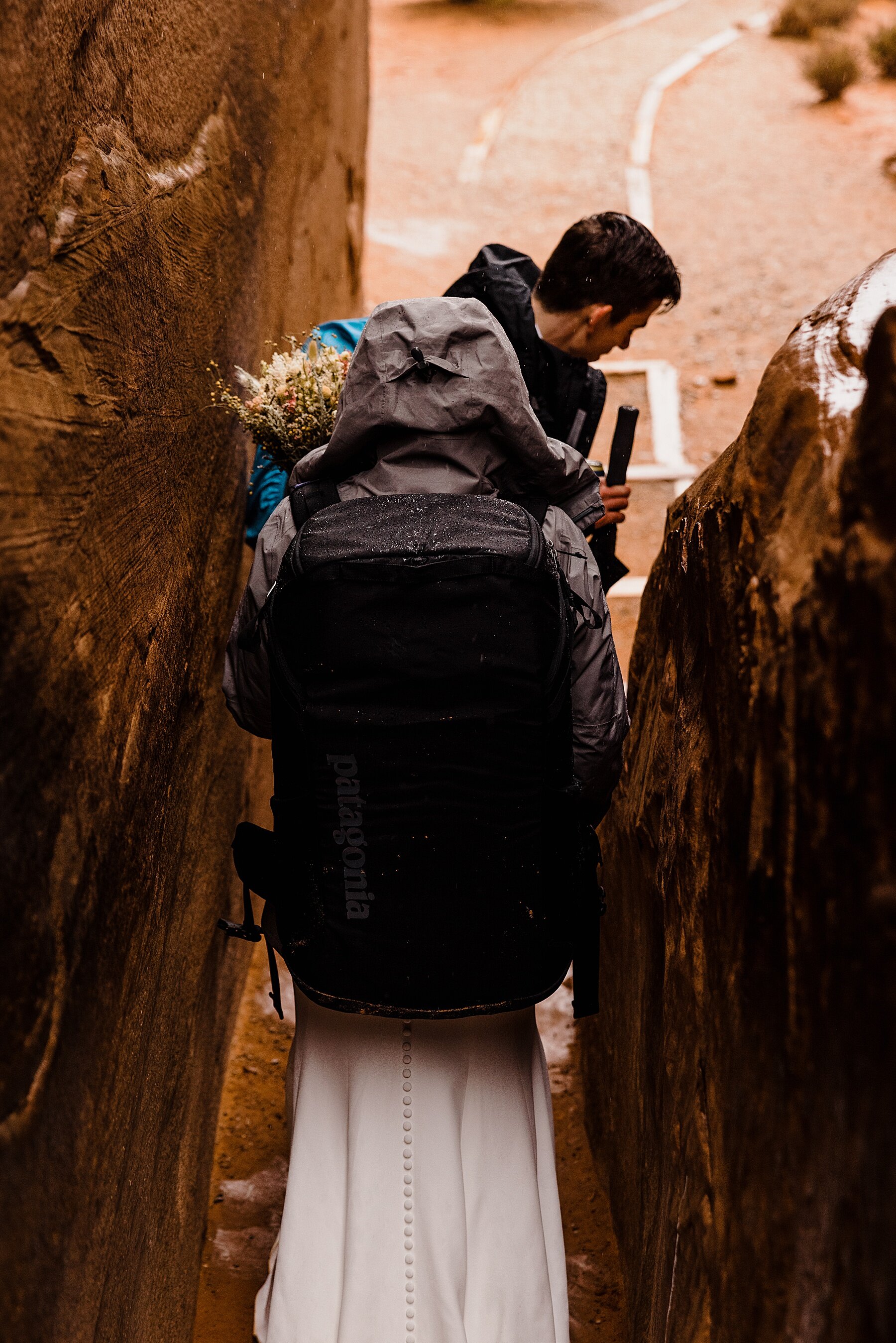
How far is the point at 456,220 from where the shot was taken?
992 cm

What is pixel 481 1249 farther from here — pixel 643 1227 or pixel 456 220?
pixel 456 220

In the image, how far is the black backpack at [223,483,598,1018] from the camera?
6.44 feet

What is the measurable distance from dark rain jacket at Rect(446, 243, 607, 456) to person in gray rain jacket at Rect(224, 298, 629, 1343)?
1.04 metres

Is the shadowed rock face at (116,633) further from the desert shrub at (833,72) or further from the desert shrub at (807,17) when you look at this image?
the desert shrub at (807,17)

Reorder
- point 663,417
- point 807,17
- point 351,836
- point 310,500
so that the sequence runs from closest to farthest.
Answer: point 351,836 → point 310,500 → point 663,417 → point 807,17

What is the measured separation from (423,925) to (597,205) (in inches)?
363

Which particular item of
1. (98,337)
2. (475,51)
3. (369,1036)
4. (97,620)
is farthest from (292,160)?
(475,51)

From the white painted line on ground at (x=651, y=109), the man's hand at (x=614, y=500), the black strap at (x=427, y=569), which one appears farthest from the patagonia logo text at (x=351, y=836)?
the white painted line on ground at (x=651, y=109)

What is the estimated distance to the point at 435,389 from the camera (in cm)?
207

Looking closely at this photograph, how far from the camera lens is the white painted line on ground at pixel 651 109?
9.99m

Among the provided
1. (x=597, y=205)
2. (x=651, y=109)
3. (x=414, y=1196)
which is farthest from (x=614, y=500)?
(x=651, y=109)

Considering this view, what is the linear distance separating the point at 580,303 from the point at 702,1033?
215 centimetres

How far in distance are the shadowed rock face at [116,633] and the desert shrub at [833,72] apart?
1087cm

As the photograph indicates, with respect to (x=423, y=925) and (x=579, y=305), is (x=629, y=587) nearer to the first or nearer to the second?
(x=579, y=305)
